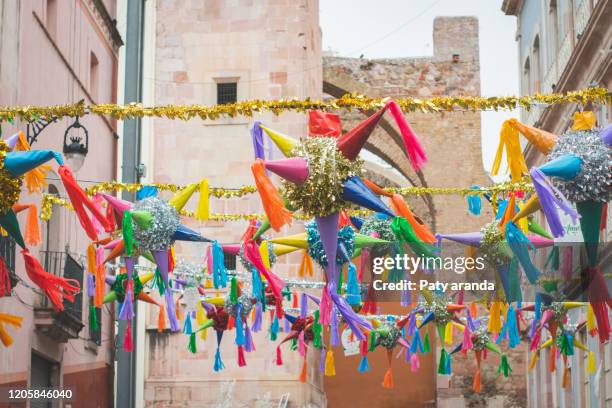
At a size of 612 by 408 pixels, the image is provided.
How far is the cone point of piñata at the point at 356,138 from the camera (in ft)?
28.0

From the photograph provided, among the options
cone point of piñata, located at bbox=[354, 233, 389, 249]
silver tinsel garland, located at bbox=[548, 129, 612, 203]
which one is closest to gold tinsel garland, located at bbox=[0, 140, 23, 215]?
cone point of piñata, located at bbox=[354, 233, 389, 249]

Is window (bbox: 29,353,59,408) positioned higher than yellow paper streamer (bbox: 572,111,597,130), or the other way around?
yellow paper streamer (bbox: 572,111,597,130)

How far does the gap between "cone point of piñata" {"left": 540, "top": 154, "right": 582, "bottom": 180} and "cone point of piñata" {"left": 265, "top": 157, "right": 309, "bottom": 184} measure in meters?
1.66

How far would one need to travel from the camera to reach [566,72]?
18984 millimetres

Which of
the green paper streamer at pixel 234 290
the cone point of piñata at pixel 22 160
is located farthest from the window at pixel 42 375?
the cone point of piñata at pixel 22 160

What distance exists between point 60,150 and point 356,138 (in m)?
8.81

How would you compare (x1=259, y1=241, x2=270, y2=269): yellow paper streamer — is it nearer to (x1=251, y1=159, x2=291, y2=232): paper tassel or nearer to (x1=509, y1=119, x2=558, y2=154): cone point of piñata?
(x1=251, y1=159, x2=291, y2=232): paper tassel

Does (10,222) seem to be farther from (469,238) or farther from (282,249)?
(469,238)

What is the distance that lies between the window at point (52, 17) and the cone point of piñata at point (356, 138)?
8517mm

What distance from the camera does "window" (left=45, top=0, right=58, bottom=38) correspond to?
1609 centimetres

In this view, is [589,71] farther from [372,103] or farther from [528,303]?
[372,103]

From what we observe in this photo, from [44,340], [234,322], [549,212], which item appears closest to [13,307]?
[44,340]

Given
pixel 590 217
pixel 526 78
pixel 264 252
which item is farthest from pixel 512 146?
pixel 526 78

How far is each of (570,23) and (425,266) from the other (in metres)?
9.85
